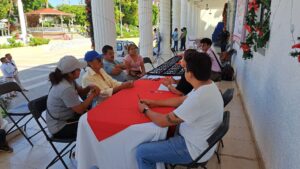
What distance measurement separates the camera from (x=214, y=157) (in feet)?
7.73

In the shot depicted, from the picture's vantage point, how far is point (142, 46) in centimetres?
608

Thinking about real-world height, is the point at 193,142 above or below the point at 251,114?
above

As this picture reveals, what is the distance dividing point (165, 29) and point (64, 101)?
257 inches

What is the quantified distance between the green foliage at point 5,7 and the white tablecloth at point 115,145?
21578 mm

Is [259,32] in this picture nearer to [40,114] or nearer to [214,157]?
[214,157]

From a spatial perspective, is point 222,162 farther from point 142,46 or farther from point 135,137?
point 142,46

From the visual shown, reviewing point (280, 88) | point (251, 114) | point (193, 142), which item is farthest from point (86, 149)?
point (251, 114)

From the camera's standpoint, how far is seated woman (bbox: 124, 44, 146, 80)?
146 inches

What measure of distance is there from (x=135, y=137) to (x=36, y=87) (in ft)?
17.7

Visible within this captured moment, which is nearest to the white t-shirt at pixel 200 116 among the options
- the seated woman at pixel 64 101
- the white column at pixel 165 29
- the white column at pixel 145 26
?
the seated woman at pixel 64 101

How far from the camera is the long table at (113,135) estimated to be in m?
1.54

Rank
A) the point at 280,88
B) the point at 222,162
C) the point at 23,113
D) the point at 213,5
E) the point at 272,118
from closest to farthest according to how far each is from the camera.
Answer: the point at 280,88
the point at 272,118
the point at 222,162
the point at 23,113
the point at 213,5

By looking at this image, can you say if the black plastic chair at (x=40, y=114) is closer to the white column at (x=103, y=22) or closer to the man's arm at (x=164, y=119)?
the man's arm at (x=164, y=119)

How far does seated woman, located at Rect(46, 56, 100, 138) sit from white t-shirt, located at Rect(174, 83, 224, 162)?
993mm
